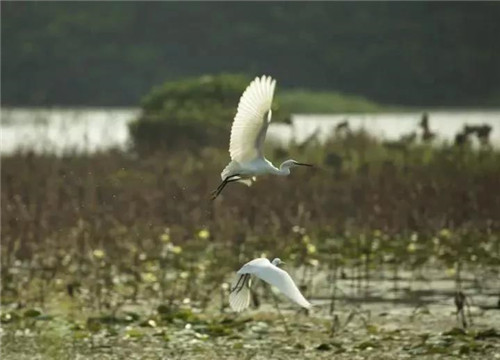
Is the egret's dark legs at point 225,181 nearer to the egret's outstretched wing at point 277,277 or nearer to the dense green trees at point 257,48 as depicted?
the egret's outstretched wing at point 277,277

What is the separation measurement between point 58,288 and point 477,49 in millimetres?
28145

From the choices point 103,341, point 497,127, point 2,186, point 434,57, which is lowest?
point 103,341

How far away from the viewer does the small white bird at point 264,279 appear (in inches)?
248

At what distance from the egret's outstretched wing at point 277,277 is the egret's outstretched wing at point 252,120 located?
54 cm

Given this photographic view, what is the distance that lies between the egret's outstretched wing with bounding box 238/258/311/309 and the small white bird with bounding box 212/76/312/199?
1.43 ft

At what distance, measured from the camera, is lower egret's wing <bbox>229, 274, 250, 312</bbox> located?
23.3 feet

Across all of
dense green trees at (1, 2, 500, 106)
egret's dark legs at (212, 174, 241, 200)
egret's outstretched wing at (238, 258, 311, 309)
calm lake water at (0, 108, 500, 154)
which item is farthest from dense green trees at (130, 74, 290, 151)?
dense green trees at (1, 2, 500, 106)

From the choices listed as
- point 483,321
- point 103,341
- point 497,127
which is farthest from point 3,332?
point 497,127

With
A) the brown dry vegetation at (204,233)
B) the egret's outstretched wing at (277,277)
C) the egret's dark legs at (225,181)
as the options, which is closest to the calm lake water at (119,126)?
the brown dry vegetation at (204,233)

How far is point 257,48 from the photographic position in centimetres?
3803

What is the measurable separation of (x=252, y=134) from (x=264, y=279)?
0.72m

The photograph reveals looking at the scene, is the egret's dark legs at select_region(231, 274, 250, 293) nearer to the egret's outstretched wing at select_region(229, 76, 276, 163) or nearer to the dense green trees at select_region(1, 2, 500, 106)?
the egret's outstretched wing at select_region(229, 76, 276, 163)

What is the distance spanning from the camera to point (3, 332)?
889 centimetres

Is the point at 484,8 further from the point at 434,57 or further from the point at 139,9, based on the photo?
the point at 139,9
